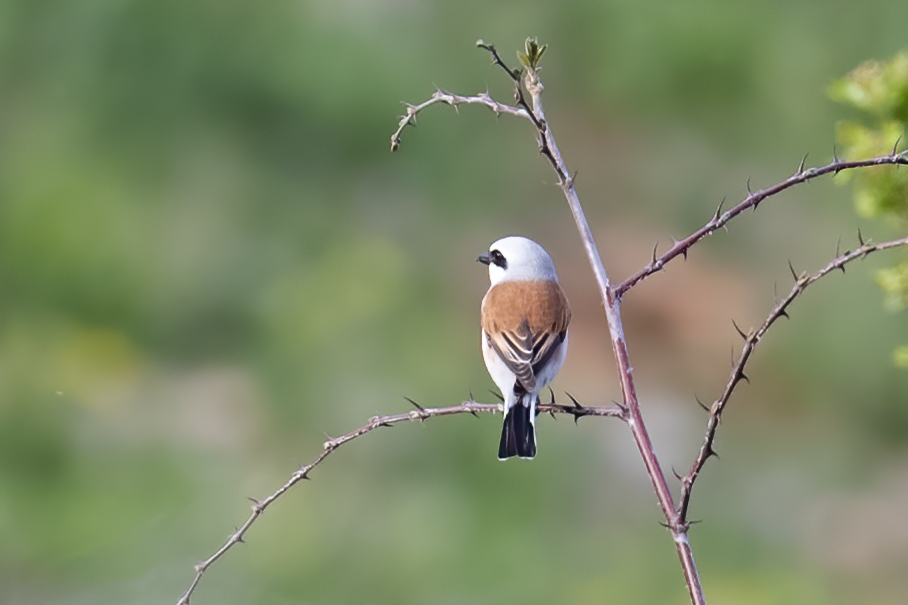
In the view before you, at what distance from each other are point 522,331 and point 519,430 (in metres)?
0.43

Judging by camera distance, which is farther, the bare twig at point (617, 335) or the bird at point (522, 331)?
the bird at point (522, 331)

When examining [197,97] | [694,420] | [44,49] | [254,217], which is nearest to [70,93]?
[44,49]

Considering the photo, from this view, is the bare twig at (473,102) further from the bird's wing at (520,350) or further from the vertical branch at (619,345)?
A: the bird's wing at (520,350)

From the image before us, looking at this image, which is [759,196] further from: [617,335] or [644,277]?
[617,335]

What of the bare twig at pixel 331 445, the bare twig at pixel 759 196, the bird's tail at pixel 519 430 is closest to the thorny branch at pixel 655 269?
the bare twig at pixel 759 196

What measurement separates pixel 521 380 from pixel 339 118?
304 inches

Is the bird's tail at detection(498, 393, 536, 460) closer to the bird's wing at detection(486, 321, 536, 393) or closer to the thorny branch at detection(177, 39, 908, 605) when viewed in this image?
the bird's wing at detection(486, 321, 536, 393)

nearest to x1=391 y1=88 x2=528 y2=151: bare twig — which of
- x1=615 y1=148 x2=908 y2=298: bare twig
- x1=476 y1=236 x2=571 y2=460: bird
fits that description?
x1=615 y1=148 x2=908 y2=298: bare twig

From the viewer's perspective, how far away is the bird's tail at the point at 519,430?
322 cm

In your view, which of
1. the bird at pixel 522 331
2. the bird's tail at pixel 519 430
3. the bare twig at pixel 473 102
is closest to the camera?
the bare twig at pixel 473 102

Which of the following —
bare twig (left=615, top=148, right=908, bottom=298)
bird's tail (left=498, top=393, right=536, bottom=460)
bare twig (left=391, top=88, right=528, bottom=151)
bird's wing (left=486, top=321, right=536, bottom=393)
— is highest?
bird's wing (left=486, top=321, right=536, bottom=393)

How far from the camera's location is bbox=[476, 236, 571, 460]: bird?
337 centimetres

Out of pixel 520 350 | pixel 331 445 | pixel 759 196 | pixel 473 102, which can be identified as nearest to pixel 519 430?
pixel 520 350

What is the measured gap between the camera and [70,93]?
10.8 meters
